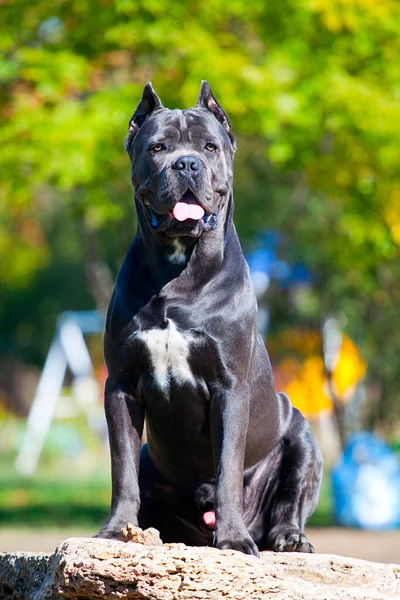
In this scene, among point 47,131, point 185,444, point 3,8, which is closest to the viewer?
point 185,444

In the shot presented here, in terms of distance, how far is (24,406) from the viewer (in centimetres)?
3559

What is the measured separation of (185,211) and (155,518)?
1519mm

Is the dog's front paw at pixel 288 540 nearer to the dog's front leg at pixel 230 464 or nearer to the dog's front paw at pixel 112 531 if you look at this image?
the dog's front leg at pixel 230 464

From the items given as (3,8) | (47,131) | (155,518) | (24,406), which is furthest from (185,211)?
(24,406)

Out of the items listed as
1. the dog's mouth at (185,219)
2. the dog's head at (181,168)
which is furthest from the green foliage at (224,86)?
the dog's mouth at (185,219)

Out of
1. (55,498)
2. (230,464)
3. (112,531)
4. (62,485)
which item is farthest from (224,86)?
(62,485)

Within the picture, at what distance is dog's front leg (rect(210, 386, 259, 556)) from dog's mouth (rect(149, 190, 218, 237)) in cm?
69

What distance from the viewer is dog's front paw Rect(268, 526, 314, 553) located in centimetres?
471

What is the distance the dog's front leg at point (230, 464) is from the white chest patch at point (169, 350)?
0.66 ft

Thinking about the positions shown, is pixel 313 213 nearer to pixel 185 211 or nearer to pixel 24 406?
pixel 185 211

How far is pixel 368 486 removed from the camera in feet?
42.7

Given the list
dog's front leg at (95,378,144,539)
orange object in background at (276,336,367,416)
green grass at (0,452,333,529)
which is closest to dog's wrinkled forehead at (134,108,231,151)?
dog's front leg at (95,378,144,539)

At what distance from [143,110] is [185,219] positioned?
0.71m

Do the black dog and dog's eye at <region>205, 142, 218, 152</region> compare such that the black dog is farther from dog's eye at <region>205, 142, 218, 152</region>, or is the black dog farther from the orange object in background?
the orange object in background
